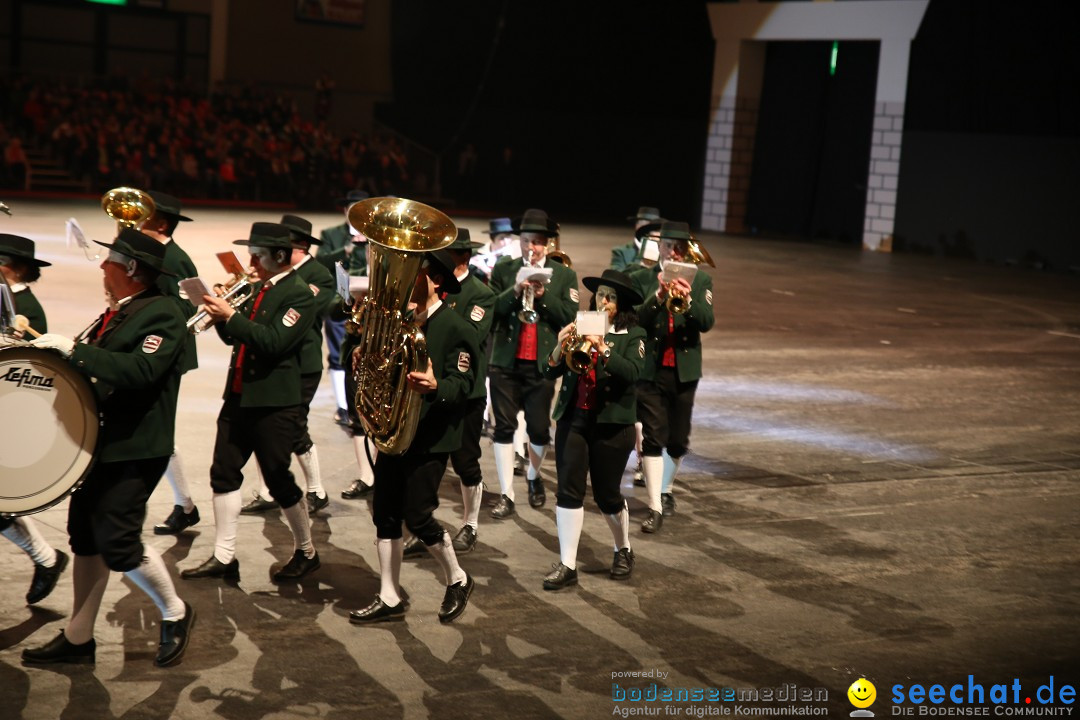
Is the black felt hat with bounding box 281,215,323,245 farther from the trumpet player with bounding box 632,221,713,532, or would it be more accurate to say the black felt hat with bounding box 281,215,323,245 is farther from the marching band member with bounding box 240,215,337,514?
the trumpet player with bounding box 632,221,713,532

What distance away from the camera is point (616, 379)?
7.12 meters

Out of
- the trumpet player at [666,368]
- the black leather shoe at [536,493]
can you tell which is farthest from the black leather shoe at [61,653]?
the trumpet player at [666,368]

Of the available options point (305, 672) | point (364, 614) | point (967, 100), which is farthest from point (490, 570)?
point (967, 100)

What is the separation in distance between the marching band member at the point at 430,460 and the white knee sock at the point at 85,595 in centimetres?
130

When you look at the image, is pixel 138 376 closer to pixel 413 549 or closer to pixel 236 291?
pixel 236 291

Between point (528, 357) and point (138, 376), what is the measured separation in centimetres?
358

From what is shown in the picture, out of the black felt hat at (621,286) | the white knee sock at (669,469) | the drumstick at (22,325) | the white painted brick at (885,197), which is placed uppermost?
the white painted brick at (885,197)

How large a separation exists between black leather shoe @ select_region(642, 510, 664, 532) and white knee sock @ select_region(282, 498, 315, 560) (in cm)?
237

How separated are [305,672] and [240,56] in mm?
34620

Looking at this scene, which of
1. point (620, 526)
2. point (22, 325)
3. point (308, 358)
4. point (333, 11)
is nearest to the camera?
point (22, 325)

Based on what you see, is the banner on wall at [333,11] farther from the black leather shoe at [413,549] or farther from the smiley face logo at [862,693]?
the smiley face logo at [862,693]

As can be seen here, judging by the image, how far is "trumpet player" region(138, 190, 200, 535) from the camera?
25.2 feet

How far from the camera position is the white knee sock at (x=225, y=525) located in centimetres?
694

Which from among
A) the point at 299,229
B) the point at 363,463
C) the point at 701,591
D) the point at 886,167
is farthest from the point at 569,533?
the point at 886,167
